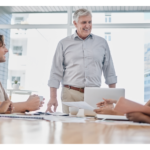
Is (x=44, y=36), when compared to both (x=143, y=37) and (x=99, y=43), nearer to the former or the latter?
(x=143, y=37)

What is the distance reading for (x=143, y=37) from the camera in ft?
15.5

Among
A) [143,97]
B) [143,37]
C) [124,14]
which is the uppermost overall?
[124,14]

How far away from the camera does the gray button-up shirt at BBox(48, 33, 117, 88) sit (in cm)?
236

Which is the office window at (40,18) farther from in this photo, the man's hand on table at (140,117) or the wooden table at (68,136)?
the wooden table at (68,136)

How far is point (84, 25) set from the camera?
2383 millimetres

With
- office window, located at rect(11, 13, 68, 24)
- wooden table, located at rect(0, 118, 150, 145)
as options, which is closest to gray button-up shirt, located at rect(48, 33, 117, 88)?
wooden table, located at rect(0, 118, 150, 145)

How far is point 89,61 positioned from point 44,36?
2.75 m

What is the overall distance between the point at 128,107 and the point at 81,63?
1467 mm

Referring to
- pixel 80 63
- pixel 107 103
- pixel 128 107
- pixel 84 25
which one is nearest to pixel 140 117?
pixel 128 107

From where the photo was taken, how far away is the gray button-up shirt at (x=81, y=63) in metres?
2.36

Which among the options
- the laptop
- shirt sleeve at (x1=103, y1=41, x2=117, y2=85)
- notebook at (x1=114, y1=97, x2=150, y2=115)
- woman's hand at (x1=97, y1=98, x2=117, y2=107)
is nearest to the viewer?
notebook at (x1=114, y1=97, x2=150, y2=115)

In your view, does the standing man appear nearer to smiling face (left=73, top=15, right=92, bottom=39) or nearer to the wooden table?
smiling face (left=73, top=15, right=92, bottom=39)
